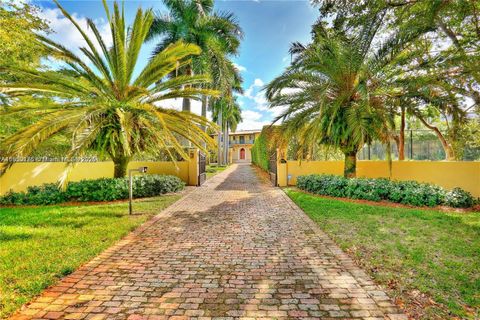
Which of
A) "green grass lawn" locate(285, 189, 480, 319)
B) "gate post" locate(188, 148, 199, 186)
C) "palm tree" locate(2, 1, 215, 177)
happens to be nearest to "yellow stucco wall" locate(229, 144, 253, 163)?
"gate post" locate(188, 148, 199, 186)

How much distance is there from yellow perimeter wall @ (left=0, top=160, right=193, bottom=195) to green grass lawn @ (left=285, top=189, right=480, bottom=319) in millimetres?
5984

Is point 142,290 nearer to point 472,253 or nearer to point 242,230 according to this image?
point 242,230

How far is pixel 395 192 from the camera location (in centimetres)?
742

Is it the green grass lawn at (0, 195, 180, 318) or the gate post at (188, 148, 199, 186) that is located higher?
the gate post at (188, 148, 199, 186)

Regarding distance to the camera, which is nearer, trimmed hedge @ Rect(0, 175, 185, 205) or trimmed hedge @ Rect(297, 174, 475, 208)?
trimmed hedge @ Rect(297, 174, 475, 208)

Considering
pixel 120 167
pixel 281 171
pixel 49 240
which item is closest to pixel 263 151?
pixel 281 171

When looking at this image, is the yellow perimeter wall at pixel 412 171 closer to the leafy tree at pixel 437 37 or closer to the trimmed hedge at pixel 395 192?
the trimmed hedge at pixel 395 192

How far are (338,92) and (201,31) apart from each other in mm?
8831

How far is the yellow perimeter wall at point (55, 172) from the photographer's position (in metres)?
9.53

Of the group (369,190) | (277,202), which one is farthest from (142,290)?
(369,190)

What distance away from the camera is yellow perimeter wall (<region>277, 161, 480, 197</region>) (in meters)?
8.17

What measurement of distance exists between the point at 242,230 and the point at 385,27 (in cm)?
907

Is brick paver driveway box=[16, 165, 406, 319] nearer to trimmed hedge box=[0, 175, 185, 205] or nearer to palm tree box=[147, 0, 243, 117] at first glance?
trimmed hedge box=[0, 175, 185, 205]

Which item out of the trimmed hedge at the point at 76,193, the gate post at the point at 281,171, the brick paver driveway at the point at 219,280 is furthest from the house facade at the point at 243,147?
the brick paver driveway at the point at 219,280
